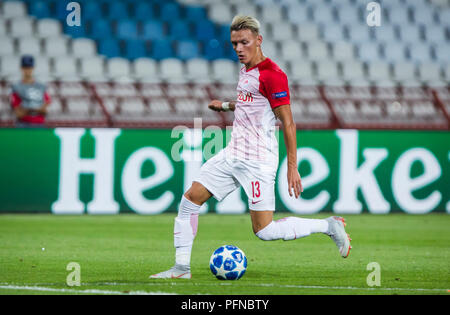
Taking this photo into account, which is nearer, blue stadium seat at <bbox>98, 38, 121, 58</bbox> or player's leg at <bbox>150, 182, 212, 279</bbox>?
player's leg at <bbox>150, 182, 212, 279</bbox>

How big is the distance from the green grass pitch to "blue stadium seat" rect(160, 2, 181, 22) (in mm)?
6503

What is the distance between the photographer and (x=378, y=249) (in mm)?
9773

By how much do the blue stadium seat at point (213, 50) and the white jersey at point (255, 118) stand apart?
11428 millimetres

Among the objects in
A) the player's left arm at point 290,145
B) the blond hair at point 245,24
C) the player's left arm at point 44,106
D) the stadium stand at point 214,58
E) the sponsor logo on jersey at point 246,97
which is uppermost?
the stadium stand at point 214,58

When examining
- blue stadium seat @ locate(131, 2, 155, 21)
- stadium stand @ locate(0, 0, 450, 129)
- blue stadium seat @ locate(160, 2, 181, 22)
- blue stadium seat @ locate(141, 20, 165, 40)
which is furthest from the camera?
blue stadium seat @ locate(160, 2, 181, 22)

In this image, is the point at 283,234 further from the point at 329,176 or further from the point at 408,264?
the point at 329,176

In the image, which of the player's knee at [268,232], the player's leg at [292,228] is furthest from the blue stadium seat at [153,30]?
the player's knee at [268,232]

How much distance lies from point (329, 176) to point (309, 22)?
7.10 m

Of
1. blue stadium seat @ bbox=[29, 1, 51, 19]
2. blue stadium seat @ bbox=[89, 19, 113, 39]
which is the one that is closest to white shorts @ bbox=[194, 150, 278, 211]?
blue stadium seat @ bbox=[89, 19, 113, 39]

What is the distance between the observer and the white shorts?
6977 mm

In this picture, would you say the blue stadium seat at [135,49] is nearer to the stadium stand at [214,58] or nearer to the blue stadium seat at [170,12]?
the stadium stand at [214,58]

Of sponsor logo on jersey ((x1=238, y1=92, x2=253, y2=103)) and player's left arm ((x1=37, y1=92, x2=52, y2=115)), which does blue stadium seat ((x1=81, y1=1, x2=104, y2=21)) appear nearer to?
player's left arm ((x1=37, y1=92, x2=52, y2=115))

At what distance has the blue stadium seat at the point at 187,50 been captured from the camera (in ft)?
60.1
